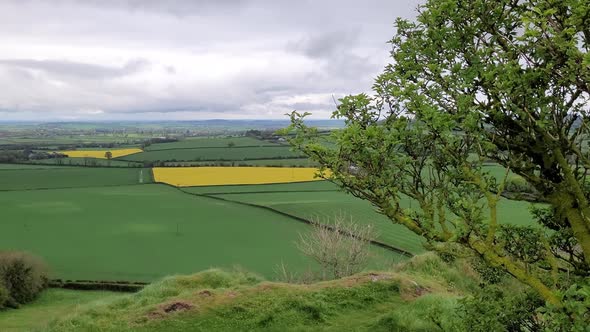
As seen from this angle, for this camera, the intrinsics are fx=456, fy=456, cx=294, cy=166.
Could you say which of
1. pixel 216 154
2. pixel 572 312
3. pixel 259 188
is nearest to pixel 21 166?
pixel 216 154

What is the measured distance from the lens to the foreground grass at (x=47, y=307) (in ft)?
102

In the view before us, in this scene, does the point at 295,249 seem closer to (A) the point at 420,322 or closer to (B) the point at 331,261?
(B) the point at 331,261

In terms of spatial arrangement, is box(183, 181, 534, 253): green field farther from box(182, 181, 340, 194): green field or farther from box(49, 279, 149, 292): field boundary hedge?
box(49, 279, 149, 292): field boundary hedge

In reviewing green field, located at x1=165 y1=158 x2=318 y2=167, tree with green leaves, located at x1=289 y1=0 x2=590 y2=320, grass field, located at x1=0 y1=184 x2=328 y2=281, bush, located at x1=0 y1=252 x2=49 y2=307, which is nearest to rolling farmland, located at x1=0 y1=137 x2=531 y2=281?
grass field, located at x1=0 y1=184 x2=328 y2=281

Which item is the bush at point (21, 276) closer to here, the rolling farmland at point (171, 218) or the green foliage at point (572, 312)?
the rolling farmland at point (171, 218)

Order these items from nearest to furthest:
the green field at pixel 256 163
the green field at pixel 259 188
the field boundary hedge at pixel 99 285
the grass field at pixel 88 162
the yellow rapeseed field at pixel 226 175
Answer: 1. the field boundary hedge at pixel 99 285
2. the green field at pixel 259 188
3. the yellow rapeseed field at pixel 226 175
4. the green field at pixel 256 163
5. the grass field at pixel 88 162

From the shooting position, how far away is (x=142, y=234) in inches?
2248

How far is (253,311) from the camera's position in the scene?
2062 cm

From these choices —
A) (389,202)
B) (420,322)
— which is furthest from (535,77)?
(420,322)

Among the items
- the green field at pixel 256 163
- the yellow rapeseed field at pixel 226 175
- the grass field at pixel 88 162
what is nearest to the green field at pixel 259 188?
the yellow rapeseed field at pixel 226 175

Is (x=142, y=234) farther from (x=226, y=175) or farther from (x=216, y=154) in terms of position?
(x=216, y=154)

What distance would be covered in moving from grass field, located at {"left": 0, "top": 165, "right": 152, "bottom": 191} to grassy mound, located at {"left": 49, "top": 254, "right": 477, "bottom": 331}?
7356 cm

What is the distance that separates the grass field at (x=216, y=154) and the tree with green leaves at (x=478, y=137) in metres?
112

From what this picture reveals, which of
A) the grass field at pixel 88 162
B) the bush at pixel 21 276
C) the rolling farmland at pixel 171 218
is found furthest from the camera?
the grass field at pixel 88 162
